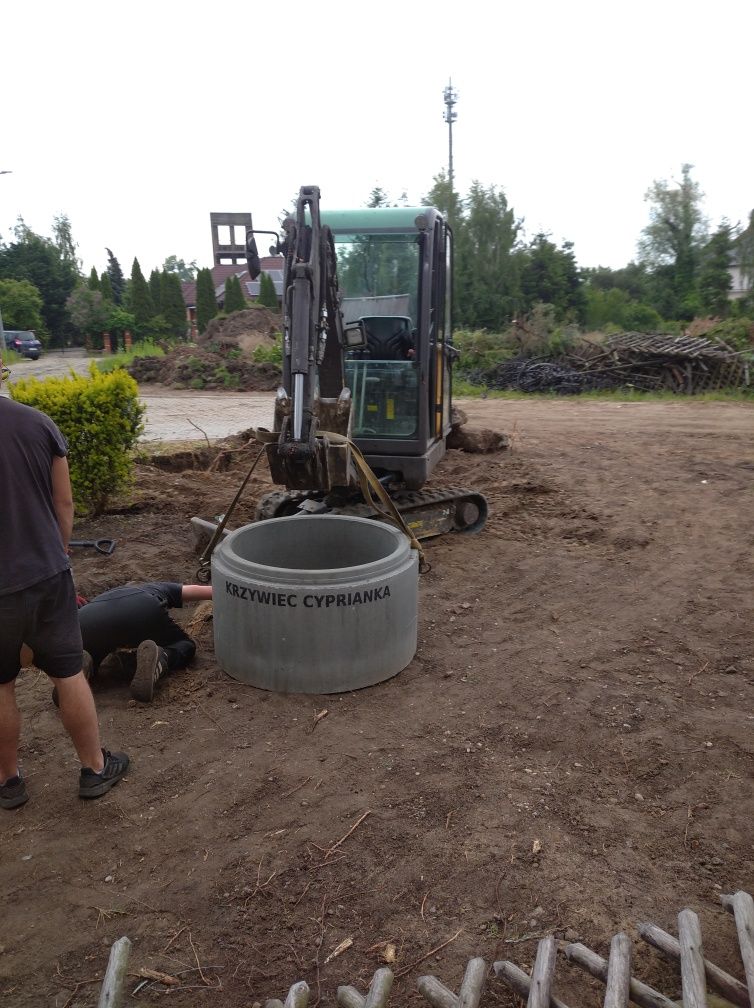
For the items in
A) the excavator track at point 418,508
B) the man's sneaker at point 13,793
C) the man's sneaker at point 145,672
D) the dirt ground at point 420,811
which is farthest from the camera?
the excavator track at point 418,508

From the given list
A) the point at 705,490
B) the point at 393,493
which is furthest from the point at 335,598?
the point at 705,490

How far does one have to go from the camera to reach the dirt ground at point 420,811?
247 cm

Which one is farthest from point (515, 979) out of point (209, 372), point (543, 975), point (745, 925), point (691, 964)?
point (209, 372)

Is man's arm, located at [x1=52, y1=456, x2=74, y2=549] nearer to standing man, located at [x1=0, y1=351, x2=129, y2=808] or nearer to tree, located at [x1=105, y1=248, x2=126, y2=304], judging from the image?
Answer: standing man, located at [x1=0, y1=351, x2=129, y2=808]

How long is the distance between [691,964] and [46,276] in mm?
55009

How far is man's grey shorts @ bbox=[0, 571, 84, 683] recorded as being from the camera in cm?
295

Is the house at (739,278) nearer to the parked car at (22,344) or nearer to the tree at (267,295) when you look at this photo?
the tree at (267,295)

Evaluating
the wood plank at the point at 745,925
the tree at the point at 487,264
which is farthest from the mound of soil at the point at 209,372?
the wood plank at the point at 745,925

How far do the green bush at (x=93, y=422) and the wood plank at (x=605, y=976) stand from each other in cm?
593

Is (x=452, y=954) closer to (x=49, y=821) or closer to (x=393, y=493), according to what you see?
(x=49, y=821)

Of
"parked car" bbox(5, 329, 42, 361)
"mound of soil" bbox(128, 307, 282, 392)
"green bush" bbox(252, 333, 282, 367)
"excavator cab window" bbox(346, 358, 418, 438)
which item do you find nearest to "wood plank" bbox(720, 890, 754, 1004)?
"excavator cab window" bbox(346, 358, 418, 438)

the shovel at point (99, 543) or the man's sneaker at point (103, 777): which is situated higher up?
the shovel at point (99, 543)

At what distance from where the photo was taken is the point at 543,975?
2.05 m

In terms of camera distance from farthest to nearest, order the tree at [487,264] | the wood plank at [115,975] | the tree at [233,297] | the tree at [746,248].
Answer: the tree at [746,248] < the tree at [233,297] < the tree at [487,264] < the wood plank at [115,975]
